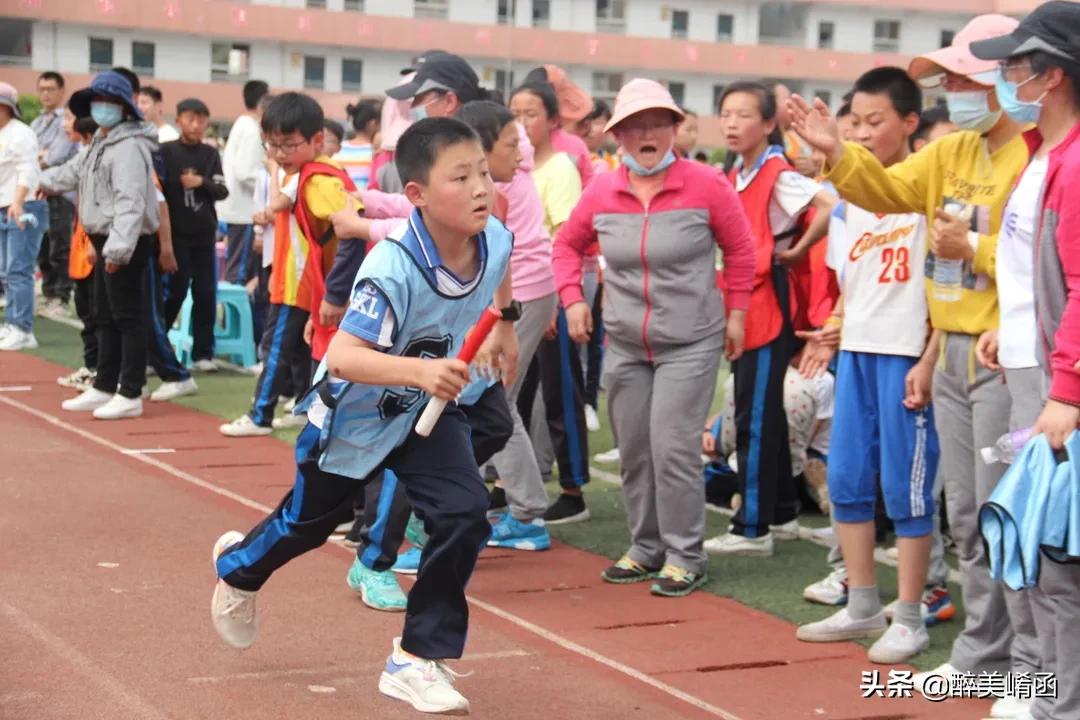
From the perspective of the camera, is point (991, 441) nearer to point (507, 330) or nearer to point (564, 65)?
point (507, 330)

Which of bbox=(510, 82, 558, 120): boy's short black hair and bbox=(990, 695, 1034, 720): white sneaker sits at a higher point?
bbox=(510, 82, 558, 120): boy's short black hair

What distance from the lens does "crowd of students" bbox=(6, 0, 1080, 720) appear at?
16.5 ft

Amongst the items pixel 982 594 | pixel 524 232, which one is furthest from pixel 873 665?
pixel 524 232

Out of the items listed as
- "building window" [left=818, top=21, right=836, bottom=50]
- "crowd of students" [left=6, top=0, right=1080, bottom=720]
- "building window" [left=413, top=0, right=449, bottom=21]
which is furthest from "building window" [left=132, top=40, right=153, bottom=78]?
"crowd of students" [left=6, top=0, right=1080, bottom=720]

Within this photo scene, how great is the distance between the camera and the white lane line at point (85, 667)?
16.1 ft

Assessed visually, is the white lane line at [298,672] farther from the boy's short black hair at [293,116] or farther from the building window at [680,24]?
the building window at [680,24]

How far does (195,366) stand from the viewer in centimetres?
1354

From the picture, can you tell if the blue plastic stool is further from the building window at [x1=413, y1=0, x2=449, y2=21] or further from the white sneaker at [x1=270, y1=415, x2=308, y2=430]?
the building window at [x1=413, y1=0, x2=449, y2=21]

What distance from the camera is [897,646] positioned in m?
5.88

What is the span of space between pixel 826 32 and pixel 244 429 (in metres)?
52.8

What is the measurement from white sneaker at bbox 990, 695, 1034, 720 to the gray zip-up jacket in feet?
21.7

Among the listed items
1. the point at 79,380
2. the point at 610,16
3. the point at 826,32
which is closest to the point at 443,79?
the point at 79,380

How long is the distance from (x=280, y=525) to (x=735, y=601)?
222 centimetres

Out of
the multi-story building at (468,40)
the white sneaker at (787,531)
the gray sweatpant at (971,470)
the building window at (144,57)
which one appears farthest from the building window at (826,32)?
the gray sweatpant at (971,470)
